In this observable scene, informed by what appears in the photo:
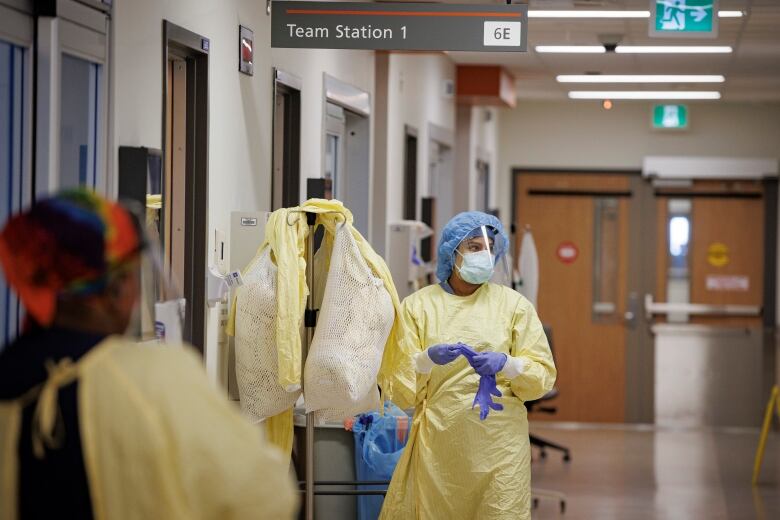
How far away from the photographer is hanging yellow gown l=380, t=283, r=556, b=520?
4012 mm

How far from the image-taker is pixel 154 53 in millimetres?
3895

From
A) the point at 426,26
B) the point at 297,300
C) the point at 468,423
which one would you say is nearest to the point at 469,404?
the point at 468,423

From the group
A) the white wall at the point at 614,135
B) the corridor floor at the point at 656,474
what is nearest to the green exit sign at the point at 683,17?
the corridor floor at the point at 656,474

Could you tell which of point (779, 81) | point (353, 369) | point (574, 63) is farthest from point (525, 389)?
point (779, 81)

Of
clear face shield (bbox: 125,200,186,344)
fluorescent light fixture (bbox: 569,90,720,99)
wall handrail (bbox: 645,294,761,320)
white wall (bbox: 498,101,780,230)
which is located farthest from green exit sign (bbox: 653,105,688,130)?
clear face shield (bbox: 125,200,186,344)

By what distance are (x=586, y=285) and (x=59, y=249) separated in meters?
11.0

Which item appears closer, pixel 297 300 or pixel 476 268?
pixel 297 300

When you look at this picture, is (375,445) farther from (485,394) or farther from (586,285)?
(586,285)

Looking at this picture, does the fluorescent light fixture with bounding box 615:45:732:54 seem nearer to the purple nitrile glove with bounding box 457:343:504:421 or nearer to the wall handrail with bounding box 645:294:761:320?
the wall handrail with bounding box 645:294:761:320

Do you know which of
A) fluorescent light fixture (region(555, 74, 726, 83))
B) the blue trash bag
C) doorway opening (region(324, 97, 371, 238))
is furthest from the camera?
fluorescent light fixture (region(555, 74, 726, 83))

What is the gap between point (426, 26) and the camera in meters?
4.66

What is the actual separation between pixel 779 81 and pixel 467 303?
7061 mm

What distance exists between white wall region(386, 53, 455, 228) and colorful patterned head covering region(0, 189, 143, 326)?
5.51 m

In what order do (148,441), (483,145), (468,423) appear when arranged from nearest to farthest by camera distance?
(148,441) → (468,423) → (483,145)
